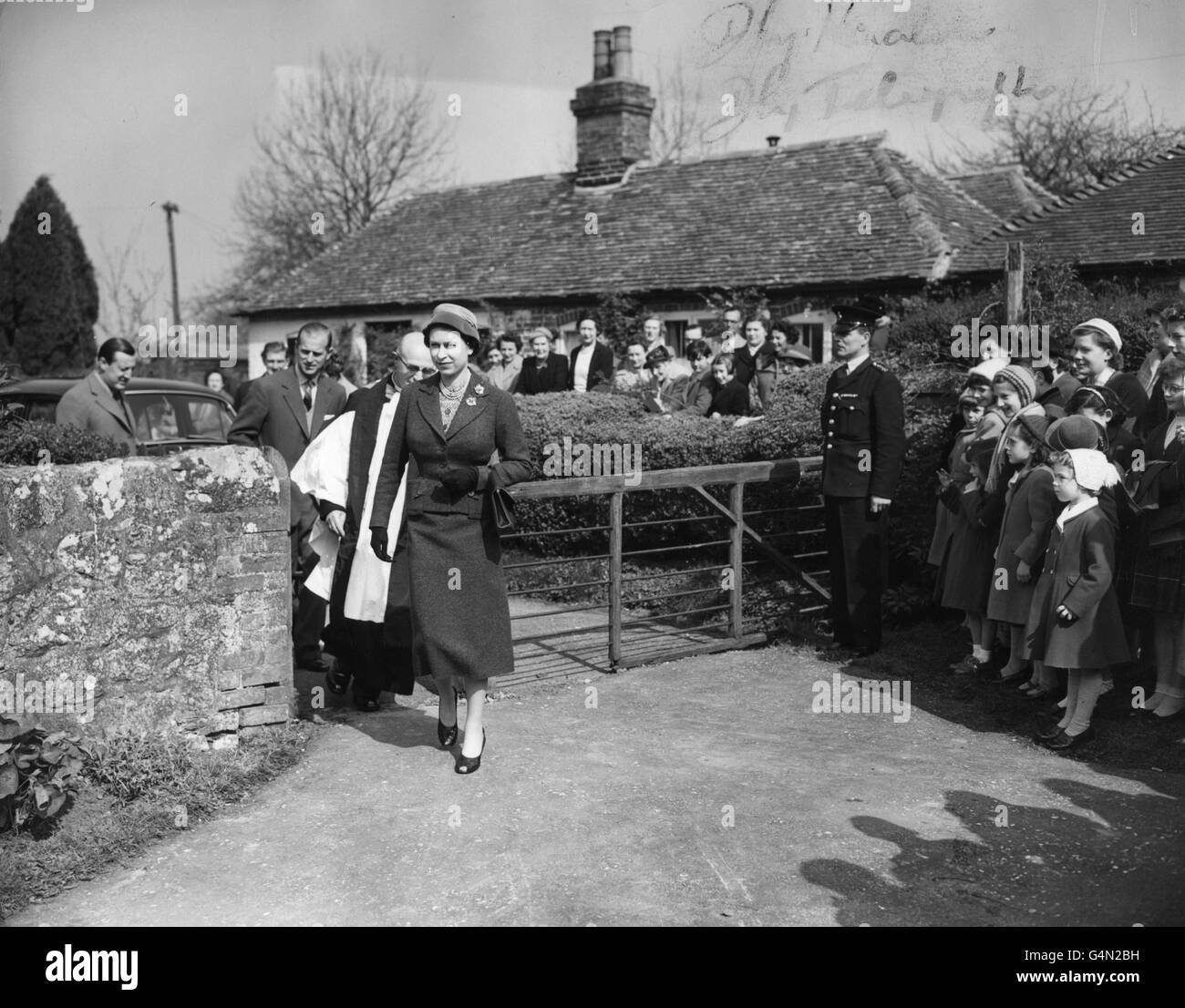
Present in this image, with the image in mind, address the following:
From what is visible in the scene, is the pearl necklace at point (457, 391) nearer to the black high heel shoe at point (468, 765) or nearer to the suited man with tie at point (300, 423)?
the black high heel shoe at point (468, 765)

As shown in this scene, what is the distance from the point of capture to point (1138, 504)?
6.58 meters

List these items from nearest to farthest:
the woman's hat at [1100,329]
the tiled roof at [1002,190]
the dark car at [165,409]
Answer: the woman's hat at [1100,329]
the dark car at [165,409]
the tiled roof at [1002,190]

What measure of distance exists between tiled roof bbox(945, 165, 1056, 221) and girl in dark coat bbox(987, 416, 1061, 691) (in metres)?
21.0

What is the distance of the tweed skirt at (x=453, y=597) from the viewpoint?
5941 millimetres

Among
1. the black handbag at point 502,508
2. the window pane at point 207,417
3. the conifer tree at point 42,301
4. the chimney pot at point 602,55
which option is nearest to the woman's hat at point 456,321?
the black handbag at point 502,508

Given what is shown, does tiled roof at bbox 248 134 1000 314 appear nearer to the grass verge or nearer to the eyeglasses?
the eyeglasses

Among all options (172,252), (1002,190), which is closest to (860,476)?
(1002,190)

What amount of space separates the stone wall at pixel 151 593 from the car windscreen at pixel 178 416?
6.99 m

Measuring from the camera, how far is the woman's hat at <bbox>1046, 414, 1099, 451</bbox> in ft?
22.1

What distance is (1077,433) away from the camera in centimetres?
673

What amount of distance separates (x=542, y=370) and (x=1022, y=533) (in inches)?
328

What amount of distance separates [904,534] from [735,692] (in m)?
2.26
